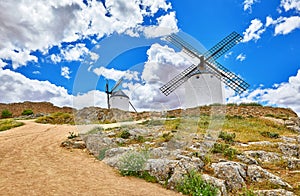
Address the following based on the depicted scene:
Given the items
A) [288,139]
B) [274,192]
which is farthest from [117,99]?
[274,192]

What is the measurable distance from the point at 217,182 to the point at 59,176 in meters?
5.64

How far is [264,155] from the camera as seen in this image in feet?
44.3

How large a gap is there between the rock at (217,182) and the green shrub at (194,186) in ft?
0.55

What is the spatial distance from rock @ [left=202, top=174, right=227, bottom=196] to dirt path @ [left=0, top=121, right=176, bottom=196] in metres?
1.33

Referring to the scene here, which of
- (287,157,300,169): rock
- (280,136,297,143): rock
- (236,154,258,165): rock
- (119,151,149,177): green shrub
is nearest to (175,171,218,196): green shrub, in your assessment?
(119,151,149,177): green shrub

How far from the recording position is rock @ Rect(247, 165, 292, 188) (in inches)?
395

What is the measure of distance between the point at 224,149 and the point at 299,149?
16.7 ft

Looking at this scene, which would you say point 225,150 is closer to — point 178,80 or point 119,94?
point 178,80

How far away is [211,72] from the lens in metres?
22.4

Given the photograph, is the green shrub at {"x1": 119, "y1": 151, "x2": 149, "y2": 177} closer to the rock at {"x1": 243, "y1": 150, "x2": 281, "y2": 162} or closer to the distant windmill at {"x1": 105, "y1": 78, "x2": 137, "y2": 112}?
the rock at {"x1": 243, "y1": 150, "x2": 281, "y2": 162}

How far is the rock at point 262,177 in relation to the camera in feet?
32.9

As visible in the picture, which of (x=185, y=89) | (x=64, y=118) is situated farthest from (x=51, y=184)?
(x=64, y=118)

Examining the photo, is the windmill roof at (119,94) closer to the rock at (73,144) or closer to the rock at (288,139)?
the rock at (73,144)

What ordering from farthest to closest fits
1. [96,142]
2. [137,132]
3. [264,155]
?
[137,132]
[96,142]
[264,155]
